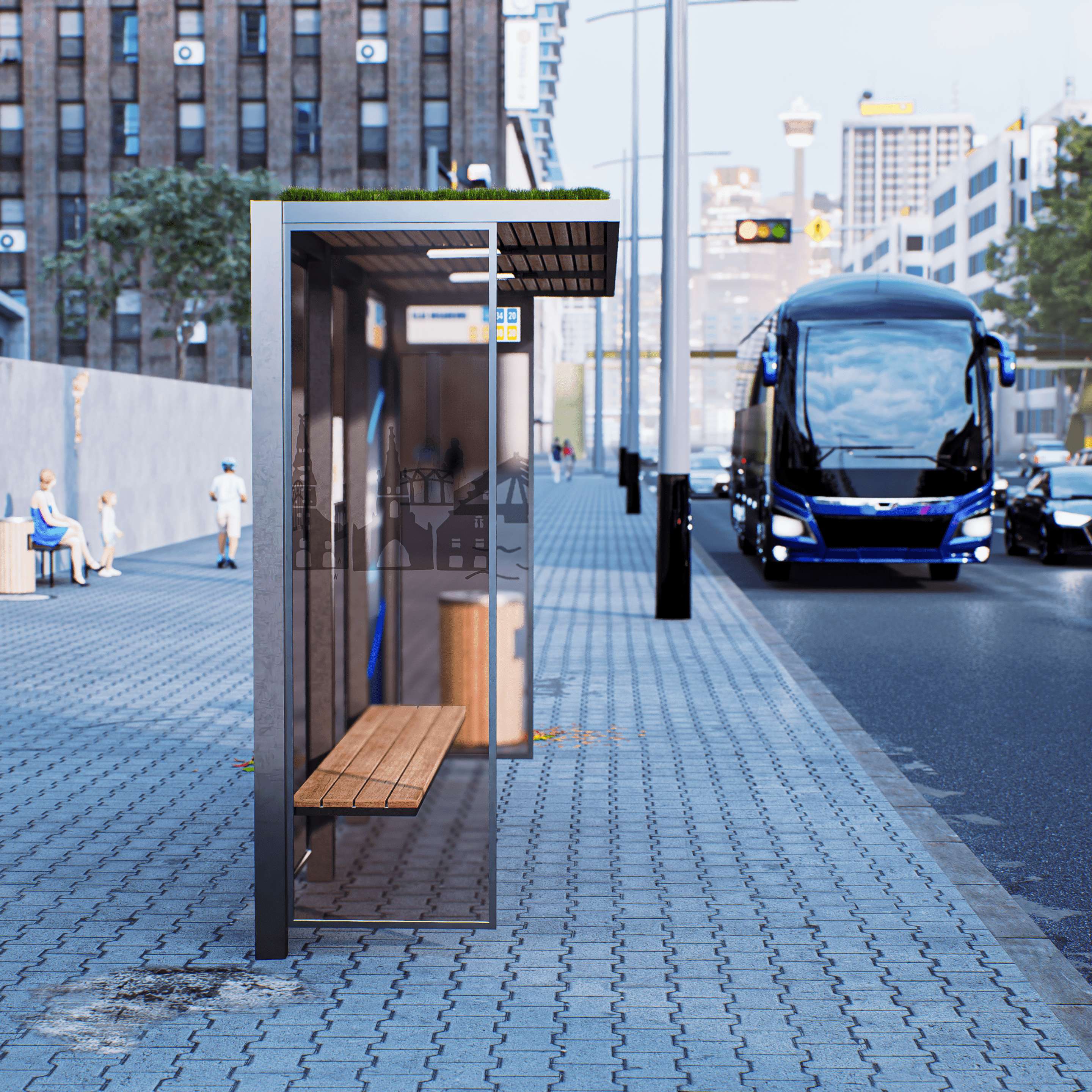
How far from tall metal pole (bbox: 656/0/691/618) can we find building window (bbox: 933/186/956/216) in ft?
354

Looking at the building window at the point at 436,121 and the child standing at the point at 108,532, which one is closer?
the child standing at the point at 108,532

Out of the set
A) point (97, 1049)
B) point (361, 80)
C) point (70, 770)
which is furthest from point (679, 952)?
point (361, 80)

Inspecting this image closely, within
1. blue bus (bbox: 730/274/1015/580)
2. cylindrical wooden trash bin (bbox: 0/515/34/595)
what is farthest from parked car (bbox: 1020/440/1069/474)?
cylindrical wooden trash bin (bbox: 0/515/34/595)

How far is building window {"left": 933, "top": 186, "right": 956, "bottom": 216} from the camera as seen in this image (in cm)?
11706

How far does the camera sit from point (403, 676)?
34.4 ft

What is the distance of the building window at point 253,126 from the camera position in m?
61.1

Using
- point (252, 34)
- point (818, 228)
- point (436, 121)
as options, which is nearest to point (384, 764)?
point (818, 228)

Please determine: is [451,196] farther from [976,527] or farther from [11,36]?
[11,36]

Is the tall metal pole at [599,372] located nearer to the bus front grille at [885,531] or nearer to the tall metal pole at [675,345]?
the bus front grille at [885,531]

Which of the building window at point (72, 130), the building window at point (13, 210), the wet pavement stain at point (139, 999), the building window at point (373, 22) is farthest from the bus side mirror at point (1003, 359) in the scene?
the building window at point (13, 210)

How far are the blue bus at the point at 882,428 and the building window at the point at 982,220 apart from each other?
297 feet

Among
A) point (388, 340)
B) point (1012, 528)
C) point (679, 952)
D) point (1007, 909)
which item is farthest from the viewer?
point (1012, 528)

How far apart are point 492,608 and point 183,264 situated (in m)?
45.5

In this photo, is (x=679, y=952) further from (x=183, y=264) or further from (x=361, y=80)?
(x=361, y=80)
